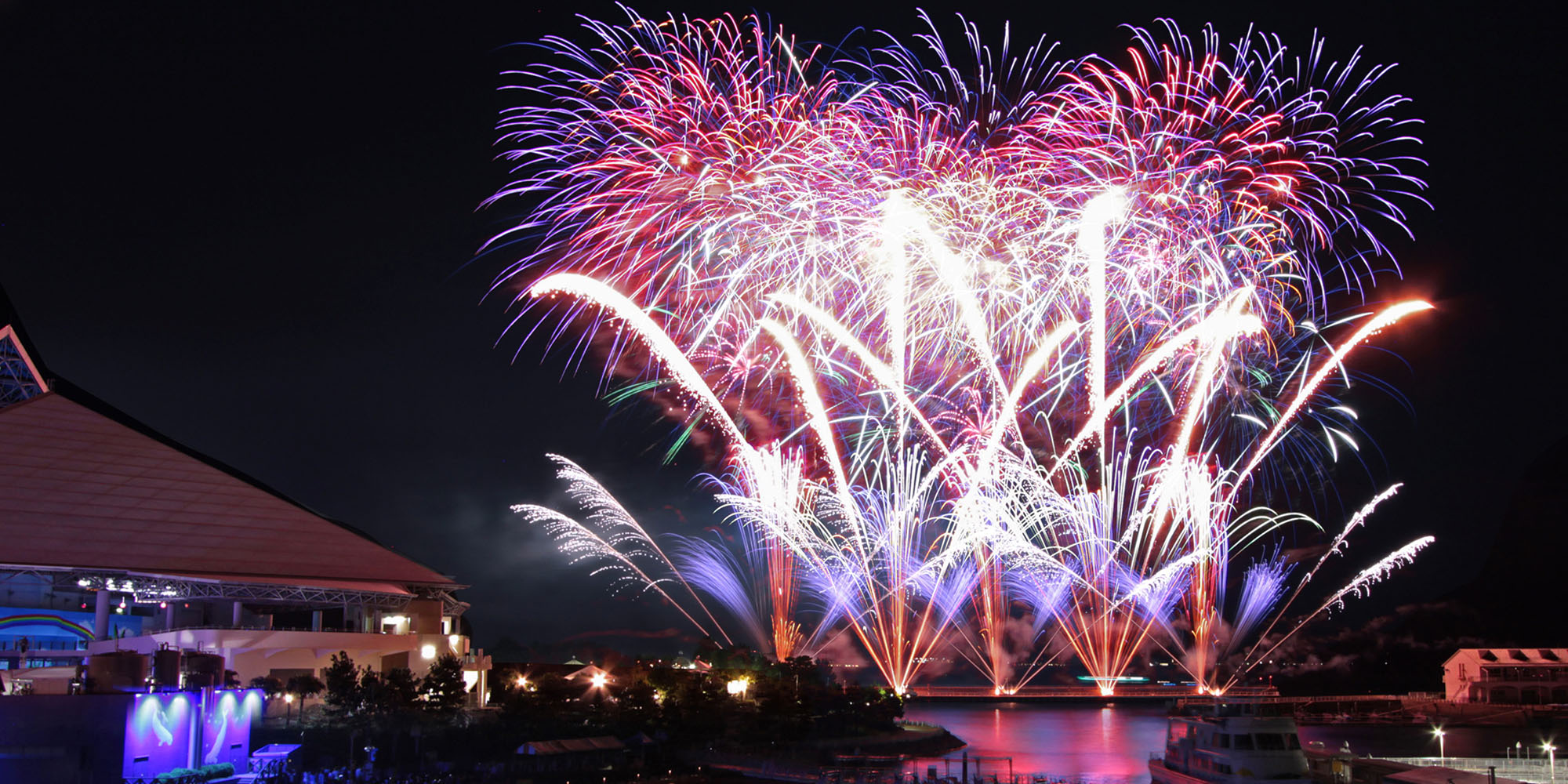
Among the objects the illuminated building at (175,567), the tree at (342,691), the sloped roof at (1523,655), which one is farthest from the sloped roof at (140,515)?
the sloped roof at (1523,655)

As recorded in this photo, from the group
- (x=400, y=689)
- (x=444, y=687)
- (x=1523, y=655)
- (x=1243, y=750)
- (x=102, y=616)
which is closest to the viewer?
(x=1243, y=750)

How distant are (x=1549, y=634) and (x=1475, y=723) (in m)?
21.7

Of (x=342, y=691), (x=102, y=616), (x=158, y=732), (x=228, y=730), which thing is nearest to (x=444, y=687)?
(x=342, y=691)

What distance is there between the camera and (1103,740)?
5519 cm

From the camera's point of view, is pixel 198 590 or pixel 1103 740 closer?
pixel 198 590

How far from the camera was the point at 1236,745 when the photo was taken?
29516 millimetres

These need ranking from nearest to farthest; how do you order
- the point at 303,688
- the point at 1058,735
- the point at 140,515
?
the point at 303,688, the point at 140,515, the point at 1058,735

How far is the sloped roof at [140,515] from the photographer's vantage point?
3425 cm

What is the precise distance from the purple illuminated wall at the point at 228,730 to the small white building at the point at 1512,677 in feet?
219

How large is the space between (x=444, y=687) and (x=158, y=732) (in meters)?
11.7

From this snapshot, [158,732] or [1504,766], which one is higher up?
[158,732]

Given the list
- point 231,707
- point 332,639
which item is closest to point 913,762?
point 332,639

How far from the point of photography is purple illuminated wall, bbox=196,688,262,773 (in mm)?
27062

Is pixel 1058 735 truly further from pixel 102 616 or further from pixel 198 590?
pixel 102 616
